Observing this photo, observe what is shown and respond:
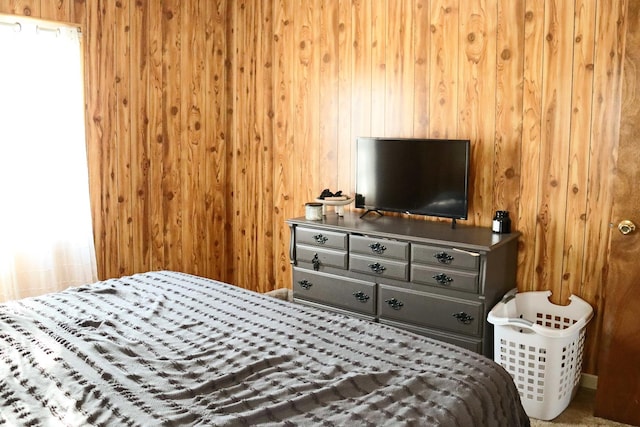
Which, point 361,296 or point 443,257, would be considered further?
point 361,296

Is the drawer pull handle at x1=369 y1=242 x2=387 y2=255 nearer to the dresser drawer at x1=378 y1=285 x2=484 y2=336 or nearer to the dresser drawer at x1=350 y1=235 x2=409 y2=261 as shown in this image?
the dresser drawer at x1=350 y1=235 x2=409 y2=261

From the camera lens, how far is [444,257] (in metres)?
3.24

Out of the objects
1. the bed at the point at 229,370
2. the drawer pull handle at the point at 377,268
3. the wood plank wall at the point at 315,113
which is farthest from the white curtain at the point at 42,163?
the drawer pull handle at the point at 377,268

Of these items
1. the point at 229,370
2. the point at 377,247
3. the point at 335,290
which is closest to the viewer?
the point at 229,370

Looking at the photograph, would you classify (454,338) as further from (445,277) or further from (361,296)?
(361,296)

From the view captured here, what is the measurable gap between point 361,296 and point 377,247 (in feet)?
1.08

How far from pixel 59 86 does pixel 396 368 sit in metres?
3.00

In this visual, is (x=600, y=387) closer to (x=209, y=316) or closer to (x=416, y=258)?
(x=416, y=258)

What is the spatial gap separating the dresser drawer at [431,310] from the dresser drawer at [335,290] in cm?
8

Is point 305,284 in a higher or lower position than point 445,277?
lower

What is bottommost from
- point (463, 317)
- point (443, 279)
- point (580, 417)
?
point (580, 417)

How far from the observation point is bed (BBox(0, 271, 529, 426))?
62.5 inches

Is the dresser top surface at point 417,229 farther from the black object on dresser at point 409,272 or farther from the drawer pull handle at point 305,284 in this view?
the drawer pull handle at point 305,284

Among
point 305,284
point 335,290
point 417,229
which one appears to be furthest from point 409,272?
point 305,284
